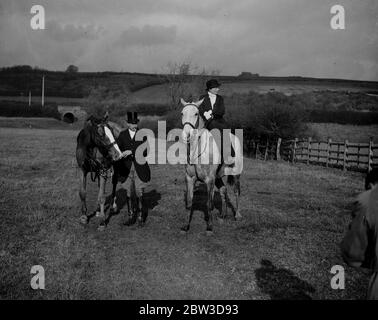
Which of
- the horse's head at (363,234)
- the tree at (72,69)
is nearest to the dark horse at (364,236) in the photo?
the horse's head at (363,234)

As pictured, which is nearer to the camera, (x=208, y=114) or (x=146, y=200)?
(x=208, y=114)

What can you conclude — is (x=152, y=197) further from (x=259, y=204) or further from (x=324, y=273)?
(x=324, y=273)

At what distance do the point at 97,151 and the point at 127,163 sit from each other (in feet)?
2.53

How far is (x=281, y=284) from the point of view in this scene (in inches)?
226

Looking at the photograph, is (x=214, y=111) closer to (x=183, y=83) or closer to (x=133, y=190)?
(x=133, y=190)

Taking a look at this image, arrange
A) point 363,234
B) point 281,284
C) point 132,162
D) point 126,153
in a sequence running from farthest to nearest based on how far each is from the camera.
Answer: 1. point 132,162
2. point 126,153
3. point 281,284
4. point 363,234

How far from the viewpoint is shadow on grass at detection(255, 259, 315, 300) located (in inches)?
211

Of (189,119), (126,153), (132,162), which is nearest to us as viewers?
(189,119)

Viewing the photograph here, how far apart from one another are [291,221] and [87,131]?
5.21 meters

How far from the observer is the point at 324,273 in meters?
6.24

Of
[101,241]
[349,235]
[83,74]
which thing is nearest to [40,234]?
[101,241]

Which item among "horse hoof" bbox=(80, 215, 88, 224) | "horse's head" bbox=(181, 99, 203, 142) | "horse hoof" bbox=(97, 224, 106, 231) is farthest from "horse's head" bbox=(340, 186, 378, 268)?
"horse hoof" bbox=(80, 215, 88, 224)

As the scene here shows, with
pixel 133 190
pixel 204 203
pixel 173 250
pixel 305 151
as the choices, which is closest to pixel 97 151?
pixel 133 190

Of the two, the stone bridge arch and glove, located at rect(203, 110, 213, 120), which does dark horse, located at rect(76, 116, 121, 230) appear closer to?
glove, located at rect(203, 110, 213, 120)
